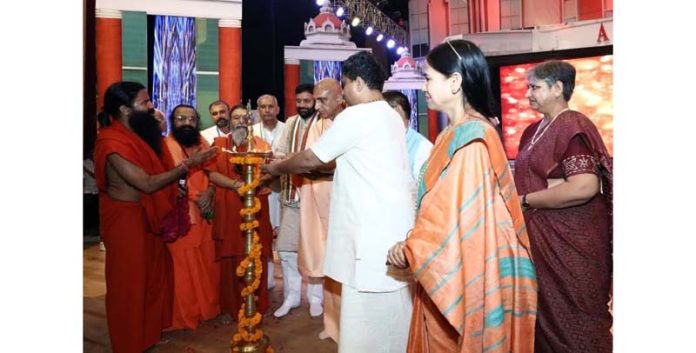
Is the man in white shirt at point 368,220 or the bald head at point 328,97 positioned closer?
the man in white shirt at point 368,220

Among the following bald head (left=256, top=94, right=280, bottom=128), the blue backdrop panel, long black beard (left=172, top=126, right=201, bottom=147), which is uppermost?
the blue backdrop panel

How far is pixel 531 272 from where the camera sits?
1833mm

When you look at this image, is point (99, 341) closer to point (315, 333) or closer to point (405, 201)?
point (315, 333)

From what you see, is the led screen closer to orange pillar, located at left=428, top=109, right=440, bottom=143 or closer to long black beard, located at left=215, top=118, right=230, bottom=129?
orange pillar, located at left=428, top=109, right=440, bottom=143

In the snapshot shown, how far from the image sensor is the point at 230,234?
4086mm

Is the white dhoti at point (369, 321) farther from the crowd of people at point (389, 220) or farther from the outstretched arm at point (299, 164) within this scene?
the outstretched arm at point (299, 164)

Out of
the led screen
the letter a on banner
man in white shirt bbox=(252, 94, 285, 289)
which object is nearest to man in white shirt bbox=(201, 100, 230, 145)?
man in white shirt bbox=(252, 94, 285, 289)

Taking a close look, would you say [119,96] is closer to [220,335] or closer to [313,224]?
[313,224]

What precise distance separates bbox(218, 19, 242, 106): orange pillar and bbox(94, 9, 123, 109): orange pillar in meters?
0.84

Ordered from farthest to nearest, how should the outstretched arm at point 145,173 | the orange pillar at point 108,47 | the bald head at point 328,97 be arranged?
the orange pillar at point 108,47, the bald head at point 328,97, the outstretched arm at point 145,173

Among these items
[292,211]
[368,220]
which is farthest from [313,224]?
[368,220]

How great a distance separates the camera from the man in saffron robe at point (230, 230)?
4035 millimetres

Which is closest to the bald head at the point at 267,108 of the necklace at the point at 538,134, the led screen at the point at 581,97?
the necklace at the point at 538,134

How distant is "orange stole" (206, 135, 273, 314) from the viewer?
160 inches
